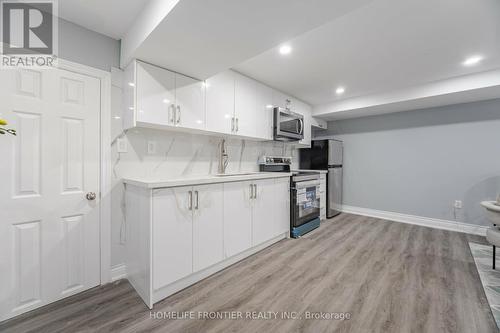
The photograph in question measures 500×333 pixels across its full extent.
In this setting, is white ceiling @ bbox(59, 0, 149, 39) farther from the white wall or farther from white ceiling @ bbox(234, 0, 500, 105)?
white ceiling @ bbox(234, 0, 500, 105)

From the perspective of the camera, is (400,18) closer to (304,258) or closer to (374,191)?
(304,258)

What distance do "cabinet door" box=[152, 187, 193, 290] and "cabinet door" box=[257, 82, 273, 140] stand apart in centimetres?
161

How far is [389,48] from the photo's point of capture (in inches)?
83.7

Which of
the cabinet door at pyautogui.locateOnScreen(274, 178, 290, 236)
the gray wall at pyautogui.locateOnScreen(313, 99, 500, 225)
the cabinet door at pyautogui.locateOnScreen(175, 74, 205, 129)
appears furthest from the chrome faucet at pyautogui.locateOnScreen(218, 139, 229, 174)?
the gray wall at pyautogui.locateOnScreen(313, 99, 500, 225)

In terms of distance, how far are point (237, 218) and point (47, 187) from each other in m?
1.68

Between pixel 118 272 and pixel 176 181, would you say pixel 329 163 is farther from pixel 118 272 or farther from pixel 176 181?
pixel 118 272

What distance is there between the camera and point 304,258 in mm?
2387

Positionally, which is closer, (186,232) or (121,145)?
(186,232)

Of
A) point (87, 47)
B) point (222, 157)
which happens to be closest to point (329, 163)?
point (222, 157)

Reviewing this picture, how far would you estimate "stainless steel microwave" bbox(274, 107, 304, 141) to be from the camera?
315 cm

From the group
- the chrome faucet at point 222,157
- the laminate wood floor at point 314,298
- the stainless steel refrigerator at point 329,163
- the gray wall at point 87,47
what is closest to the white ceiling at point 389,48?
the chrome faucet at point 222,157

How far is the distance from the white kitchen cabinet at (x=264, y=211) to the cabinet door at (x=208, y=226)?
1.71 feet

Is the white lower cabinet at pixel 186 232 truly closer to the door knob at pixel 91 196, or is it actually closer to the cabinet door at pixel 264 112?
the door knob at pixel 91 196

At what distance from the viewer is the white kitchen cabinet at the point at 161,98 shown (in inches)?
69.8
